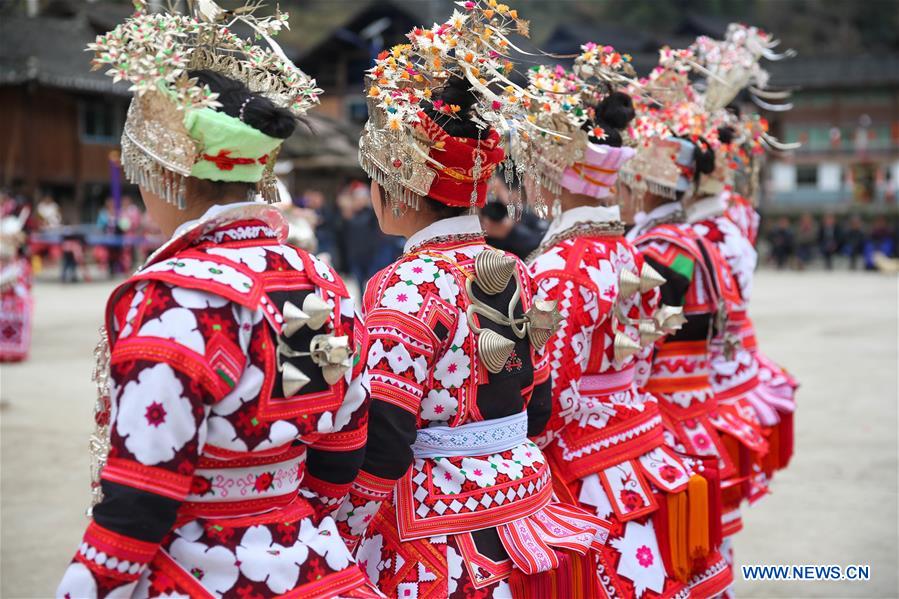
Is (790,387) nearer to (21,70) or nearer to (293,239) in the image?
(293,239)

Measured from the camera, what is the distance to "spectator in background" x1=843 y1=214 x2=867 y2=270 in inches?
1168

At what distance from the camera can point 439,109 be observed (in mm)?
2391

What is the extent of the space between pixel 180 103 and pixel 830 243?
30.3 metres

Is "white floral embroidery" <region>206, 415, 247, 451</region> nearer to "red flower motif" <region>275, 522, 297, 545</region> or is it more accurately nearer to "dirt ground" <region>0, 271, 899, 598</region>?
"red flower motif" <region>275, 522, 297, 545</region>

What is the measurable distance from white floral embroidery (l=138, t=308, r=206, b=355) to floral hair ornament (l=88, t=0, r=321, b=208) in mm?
312

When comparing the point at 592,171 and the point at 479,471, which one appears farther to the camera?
the point at 592,171

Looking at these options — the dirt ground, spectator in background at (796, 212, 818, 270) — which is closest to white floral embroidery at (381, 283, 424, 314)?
the dirt ground

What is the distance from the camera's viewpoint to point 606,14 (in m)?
59.8

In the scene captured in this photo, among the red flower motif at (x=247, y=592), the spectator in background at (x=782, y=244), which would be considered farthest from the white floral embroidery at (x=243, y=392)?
the spectator in background at (x=782, y=244)

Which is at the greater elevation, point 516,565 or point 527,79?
point 527,79

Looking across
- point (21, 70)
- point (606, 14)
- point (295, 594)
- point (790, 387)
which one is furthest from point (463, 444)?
point (606, 14)

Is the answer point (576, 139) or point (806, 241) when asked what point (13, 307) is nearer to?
point (576, 139)

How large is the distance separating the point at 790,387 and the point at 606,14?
58197 millimetres

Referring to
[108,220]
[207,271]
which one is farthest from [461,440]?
[108,220]
